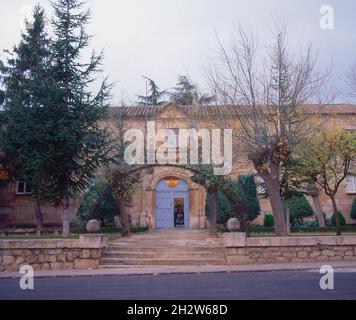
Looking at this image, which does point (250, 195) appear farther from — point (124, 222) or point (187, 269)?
point (187, 269)

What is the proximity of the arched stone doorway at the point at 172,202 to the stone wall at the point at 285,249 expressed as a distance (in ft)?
43.0

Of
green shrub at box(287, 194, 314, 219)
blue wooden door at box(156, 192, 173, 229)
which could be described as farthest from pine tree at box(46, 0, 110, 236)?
green shrub at box(287, 194, 314, 219)

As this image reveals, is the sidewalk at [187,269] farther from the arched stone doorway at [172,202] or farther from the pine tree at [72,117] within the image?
the arched stone doorway at [172,202]

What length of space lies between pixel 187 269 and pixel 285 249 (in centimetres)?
312

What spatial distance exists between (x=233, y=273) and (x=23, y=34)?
19.9 metres

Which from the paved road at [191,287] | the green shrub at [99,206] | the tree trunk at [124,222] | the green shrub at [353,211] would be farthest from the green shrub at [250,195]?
the paved road at [191,287]

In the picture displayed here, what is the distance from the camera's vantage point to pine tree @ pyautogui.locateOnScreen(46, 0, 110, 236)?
1591 cm

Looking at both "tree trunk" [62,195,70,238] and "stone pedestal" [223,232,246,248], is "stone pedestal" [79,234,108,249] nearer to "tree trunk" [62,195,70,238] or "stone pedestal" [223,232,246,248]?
"stone pedestal" [223,232,246,248]

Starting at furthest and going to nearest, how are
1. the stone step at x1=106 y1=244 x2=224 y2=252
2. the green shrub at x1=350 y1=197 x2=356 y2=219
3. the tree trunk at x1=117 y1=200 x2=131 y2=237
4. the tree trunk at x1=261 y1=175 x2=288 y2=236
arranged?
the green shrub at x1=350 y1=197 x2=356 y2=219 → the tree trunk at x1=117 y1=200 x2=131 y2=237 → the tree trunk at x1=261 y1=175 x2=288 y2=236 → the stone step at x1=106 y1=244 x2=224 y2=252

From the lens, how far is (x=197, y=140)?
1842 cm

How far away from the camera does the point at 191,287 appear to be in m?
8.52

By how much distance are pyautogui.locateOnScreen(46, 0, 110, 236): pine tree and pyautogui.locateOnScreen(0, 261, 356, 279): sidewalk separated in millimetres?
5307
